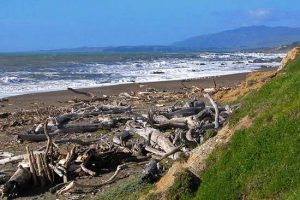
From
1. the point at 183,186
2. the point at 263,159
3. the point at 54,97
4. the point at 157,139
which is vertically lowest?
the point at 54,97

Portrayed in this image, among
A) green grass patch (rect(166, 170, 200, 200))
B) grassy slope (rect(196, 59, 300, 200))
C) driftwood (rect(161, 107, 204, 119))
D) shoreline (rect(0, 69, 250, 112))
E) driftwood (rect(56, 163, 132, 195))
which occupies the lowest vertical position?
shoreline (rect(0, 69, 250, 112))

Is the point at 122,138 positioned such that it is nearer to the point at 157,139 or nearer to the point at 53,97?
the point at 157,139

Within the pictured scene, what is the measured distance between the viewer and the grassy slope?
7.89 metres

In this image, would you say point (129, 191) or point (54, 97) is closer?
point (129, 191)

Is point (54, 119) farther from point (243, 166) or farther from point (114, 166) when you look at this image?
point (243, 166)

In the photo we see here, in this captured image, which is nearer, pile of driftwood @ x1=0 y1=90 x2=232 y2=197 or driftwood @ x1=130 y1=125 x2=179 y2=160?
pile of driftwood @ x1=0 y1=90 x2=232 y2=197

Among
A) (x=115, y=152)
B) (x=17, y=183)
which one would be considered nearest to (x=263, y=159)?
(x=115, y=152)

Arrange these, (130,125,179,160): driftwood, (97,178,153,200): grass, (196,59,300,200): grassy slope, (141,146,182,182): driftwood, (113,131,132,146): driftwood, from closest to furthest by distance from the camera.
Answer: (196,59,300,200): grassy slope < (97,178,153,200): grass < (141,146,182,182): driftwood < (130,125,179,160): driftwood < (113,131,132,146): driftwood

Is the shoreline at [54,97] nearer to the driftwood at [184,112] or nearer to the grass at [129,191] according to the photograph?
the driftwood at [184,112]

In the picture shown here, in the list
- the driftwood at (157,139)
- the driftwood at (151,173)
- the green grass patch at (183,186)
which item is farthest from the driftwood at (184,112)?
the green grass patch at (183,186)

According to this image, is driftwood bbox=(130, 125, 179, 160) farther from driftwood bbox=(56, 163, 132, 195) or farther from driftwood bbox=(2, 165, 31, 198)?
driftwood bbox=(2, 165, 31, 198)

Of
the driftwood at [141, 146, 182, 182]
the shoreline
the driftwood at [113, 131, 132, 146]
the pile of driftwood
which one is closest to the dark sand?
the shoreline

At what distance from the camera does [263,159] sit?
329 inches

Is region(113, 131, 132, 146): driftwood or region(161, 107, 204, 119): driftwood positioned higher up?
region(161, 107, 204, 119): driftwood
